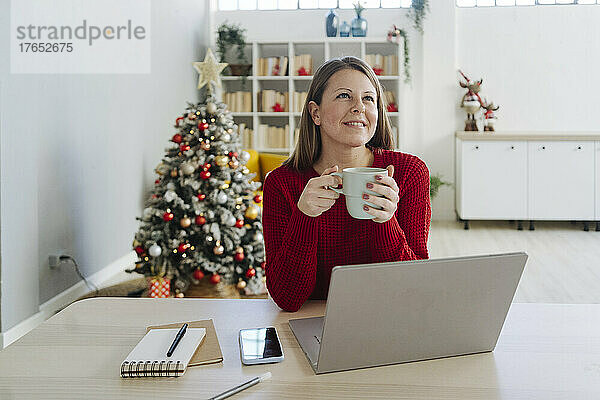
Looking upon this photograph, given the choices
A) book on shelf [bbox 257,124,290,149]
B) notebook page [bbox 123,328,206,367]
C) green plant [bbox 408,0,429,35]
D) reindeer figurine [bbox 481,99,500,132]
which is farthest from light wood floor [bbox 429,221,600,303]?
notebook page [bbox 123,328,206,367]

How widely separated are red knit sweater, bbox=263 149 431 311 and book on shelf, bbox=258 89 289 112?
477cm

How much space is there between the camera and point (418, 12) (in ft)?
20.7

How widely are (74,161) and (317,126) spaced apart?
236 cm

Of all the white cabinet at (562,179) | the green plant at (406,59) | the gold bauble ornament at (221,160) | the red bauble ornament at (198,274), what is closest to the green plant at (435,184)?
the white cabinet at (562,179)

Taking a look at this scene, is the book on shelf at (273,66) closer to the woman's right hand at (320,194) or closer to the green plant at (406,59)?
the green plant at (406,59)

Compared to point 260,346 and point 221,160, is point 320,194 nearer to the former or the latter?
point 260,346

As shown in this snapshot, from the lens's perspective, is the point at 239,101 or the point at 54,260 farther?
the point at 239,101

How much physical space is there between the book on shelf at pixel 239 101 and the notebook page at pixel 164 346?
5.39 m

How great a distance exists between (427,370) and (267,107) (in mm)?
5531

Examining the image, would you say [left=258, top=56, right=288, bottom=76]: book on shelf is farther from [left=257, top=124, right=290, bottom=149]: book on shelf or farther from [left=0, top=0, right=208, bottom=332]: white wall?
[left=0, top=0, right=208, bottom=332]: white wall

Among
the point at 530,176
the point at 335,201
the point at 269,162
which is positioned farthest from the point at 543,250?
the point at 335,201

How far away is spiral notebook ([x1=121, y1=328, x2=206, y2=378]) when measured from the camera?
3.02 ft

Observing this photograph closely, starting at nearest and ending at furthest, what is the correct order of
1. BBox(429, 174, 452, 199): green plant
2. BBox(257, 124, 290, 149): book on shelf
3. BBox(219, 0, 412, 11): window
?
BBox(429, 174, 452, 199): green plant, BBox(257, 124, 290, 149): book on shelf, BBox(219, 0, 412, 11): window

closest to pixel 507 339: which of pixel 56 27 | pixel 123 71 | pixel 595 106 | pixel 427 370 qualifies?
pixel 427 370
